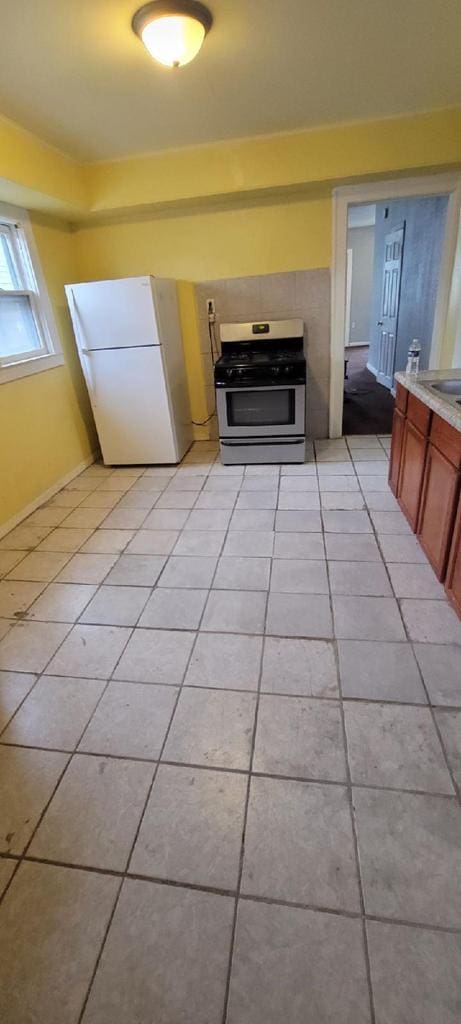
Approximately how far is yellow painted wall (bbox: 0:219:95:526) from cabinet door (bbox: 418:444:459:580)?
2512 millimetres

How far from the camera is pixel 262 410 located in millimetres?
3381

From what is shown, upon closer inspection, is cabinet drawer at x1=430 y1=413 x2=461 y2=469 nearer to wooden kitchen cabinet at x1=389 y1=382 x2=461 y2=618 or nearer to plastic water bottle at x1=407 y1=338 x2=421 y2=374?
wooden kitchen cabinet at x1=389 y1=382 x2=461 y2=618

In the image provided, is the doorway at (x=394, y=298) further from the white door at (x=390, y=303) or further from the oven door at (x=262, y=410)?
the oven door at (x=262, y=410)

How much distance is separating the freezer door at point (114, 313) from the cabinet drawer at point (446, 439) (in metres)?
2.09

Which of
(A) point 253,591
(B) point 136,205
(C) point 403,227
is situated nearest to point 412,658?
(A) point 253,591

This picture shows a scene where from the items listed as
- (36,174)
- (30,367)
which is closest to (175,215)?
(36,174)

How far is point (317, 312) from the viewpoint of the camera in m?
3.66

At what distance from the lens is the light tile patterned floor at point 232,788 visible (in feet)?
3.03

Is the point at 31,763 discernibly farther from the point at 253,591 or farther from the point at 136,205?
the point at 136,205

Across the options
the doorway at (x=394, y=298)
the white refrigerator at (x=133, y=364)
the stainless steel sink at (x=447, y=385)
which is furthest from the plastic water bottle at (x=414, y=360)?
the white refrigerator at (x=133, y=364)

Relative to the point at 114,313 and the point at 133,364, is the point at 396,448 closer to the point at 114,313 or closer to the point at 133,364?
the point at 133,364

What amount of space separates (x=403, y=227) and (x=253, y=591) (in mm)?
4810

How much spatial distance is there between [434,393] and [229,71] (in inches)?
73.1

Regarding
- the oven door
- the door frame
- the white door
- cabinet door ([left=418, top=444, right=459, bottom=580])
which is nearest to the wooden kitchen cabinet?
cabinet door ([left=418, top=444, right=459, bottom=580])
